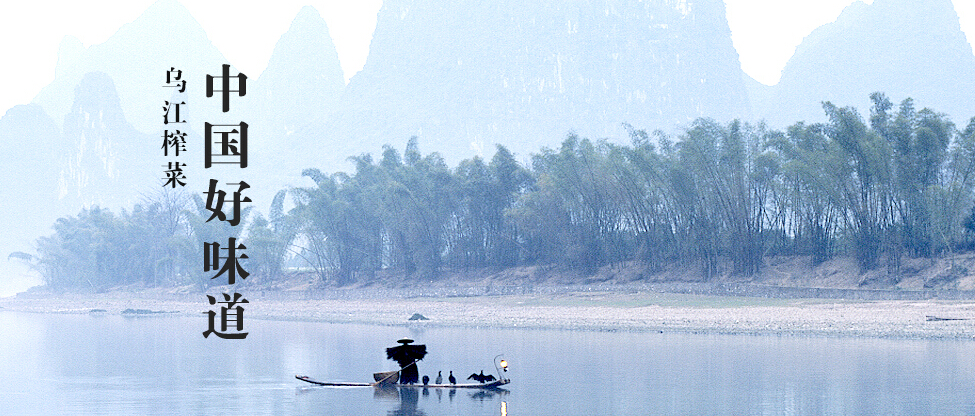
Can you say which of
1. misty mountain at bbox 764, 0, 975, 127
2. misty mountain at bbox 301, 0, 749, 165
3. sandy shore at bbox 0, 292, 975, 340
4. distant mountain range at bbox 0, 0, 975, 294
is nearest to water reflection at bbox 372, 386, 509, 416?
sandy shore at bbox 0, 292, 975, 340

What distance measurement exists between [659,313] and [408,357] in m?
18.8

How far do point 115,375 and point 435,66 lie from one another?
513ft

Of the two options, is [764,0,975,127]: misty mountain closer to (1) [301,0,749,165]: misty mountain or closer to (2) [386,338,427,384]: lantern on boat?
(1) [301,0,749,165]: misty mountain

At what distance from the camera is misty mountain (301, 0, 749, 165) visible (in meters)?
162

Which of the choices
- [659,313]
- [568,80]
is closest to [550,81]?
[568,80]

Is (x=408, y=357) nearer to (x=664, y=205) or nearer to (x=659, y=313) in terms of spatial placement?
(x=659, y=313)

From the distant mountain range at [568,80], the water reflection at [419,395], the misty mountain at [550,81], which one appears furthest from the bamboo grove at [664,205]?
the misty mountain at [550,81]

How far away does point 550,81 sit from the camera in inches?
6609

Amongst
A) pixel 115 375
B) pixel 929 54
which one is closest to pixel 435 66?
pixel 929 54

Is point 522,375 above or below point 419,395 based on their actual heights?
above

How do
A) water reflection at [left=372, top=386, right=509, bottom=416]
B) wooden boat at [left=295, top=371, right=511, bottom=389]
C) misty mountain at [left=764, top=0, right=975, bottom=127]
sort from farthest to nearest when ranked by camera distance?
1. misty mountain at [left=764, top=0, right=975, bottom=127]
2. wooden boat at [left=295, top=371, right=511, bottom=389]
3. water reflection at [left=372, top=386, right=509, bottom=416]

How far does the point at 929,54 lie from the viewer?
602 feet

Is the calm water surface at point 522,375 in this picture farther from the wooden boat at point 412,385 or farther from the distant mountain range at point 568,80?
the distant mountain range at point 568,80

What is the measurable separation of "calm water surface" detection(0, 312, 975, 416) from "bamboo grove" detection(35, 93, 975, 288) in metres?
12.3
